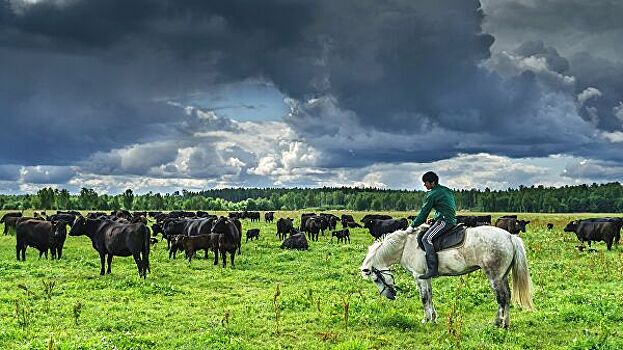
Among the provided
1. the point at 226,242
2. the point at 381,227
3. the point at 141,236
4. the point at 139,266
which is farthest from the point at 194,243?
the point at 381,227

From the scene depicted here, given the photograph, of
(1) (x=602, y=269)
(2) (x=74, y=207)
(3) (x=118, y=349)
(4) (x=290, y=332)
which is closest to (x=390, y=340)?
(4) (x=290, y=332)

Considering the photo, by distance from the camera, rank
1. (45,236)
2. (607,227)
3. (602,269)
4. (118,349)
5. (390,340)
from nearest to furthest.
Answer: (118,349) → (390,340) → (602,269) → (45,236) → (607,227)

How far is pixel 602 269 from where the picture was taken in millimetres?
22391

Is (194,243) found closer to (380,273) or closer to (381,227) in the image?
(380,273)

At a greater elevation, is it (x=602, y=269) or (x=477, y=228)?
(x=477, y=228)

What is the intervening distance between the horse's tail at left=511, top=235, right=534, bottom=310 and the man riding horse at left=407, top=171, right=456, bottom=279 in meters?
1.55

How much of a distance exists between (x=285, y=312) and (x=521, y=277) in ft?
19.3

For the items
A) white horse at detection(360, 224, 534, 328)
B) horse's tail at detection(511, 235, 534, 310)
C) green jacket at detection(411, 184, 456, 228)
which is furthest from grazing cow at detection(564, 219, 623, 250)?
green jacket at detection(411, 184, 456, 228)

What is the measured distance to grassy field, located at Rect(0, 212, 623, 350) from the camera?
433 inches

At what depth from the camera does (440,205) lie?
494 inches

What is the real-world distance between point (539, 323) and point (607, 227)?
26.1 metres

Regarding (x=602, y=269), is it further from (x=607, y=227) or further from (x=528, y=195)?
(x=528, y=195)

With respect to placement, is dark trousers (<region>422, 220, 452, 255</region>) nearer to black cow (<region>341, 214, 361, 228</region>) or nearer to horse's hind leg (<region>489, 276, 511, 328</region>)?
horse's hind leg (<region>489, 276, 511, 328</region>)

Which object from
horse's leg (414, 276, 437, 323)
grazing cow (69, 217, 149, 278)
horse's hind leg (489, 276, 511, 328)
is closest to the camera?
horse's hind leg (489, 276, 511, 328)
